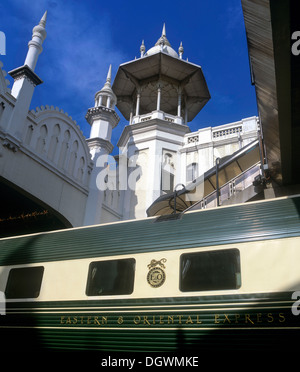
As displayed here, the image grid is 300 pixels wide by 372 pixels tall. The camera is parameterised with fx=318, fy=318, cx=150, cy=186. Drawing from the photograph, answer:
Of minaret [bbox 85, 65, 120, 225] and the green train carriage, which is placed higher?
minaret [bbox 85, 65, 120, 225]

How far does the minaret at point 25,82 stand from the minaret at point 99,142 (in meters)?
3.86

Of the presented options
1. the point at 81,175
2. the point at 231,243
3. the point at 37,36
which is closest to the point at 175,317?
the point at 231,243

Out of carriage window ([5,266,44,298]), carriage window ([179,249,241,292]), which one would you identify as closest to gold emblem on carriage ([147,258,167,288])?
carriage window ([179,249,241,292])

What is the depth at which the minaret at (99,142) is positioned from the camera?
45.0ft

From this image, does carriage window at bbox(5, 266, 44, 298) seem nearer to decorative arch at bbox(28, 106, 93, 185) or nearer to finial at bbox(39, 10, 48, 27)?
decorative arch at bbox(28, 106, 93, 185)

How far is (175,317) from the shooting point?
15.9 feet

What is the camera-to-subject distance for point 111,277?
18.8ft

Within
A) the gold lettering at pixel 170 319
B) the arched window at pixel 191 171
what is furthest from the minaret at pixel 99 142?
the gold lettering at pixel 170 319

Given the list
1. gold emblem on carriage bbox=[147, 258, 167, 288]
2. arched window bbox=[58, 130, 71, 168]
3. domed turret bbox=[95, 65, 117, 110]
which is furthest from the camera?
domed turret bbox=[95, 65, 117, 110]

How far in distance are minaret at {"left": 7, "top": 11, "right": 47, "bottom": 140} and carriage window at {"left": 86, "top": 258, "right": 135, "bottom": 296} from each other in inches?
257

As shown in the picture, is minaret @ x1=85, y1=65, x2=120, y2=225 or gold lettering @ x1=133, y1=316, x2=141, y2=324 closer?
gold lettering @ x1=133, y1=316, x2=141, y2=324

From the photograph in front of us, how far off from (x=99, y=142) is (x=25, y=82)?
14.3 ft

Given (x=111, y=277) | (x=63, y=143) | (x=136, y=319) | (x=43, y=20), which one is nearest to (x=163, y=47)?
(x=43, y=20)

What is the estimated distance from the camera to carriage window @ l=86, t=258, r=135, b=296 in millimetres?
5520
